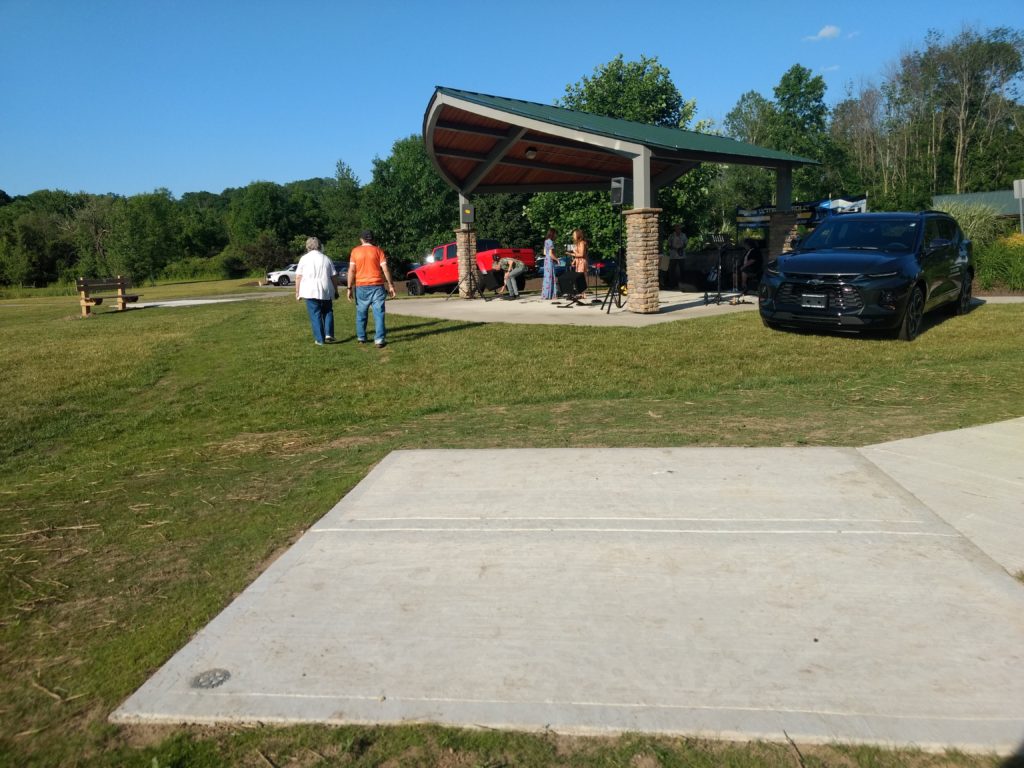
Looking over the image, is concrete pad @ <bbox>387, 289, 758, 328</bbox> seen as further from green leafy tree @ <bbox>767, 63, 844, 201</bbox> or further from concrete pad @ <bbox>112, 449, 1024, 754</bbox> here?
green leafy tree @ <bbox>767, 63, 844, 201</bbox>

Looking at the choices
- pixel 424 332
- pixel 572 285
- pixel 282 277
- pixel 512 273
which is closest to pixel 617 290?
pixel 572 285

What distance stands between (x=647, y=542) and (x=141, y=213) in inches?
3175

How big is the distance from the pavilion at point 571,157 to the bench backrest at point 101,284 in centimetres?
1162

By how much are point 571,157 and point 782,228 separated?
6441 millimetres

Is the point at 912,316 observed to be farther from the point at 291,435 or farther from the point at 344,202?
the point at 344,202

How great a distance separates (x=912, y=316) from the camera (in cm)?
999

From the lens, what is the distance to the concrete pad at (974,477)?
335 centimetres

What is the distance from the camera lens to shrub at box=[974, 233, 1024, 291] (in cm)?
1638

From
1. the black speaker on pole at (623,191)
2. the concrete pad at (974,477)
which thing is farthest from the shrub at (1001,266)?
the concrete pad at (974,477)

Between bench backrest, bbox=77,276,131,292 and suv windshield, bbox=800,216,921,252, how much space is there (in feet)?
67.5

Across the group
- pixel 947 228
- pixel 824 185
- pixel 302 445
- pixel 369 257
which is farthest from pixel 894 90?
pixel 302 445

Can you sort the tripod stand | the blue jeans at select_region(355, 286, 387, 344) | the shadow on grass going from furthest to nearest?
the tripod stand, the shadow on grass, the blue jeans at select_region(355, 286, 387, 344)

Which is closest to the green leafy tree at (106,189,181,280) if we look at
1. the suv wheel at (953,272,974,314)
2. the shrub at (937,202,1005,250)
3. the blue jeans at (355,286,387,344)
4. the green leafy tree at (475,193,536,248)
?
the green leafy tree at (475,193,536,248)

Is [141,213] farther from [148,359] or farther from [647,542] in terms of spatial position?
[647,542]
